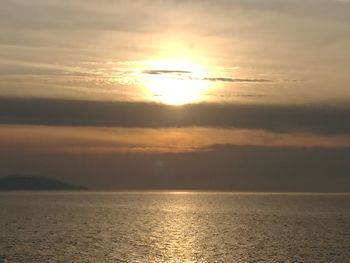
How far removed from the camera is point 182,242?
351 ft

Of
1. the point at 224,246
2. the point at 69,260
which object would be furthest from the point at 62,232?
the point at 69,260

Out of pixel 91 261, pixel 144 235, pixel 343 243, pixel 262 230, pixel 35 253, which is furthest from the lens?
pixel 262 230

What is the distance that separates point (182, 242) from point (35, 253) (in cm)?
2957

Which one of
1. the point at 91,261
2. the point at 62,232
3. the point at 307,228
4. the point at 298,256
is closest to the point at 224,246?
the point at 298,256

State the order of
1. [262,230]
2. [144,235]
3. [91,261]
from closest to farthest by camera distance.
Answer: [91,261] → [144,235] → [262,230]

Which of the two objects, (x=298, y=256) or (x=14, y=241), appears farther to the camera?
(x=14, y=241)

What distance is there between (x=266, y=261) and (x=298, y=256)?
826 cm

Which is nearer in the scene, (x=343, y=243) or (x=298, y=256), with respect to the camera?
(x=298, y=256)

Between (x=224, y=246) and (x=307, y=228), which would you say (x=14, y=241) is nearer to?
(x=224, y=246)

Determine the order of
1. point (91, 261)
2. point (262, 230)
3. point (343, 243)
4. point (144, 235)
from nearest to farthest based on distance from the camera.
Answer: point (91, 261) → point (343, 243) → point (144, 235) → point (262, 230)

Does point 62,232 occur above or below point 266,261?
above

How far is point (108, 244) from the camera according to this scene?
99812mm

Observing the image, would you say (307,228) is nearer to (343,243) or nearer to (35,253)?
(343,243)

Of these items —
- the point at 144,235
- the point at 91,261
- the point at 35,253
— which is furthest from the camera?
the point at 144,235
